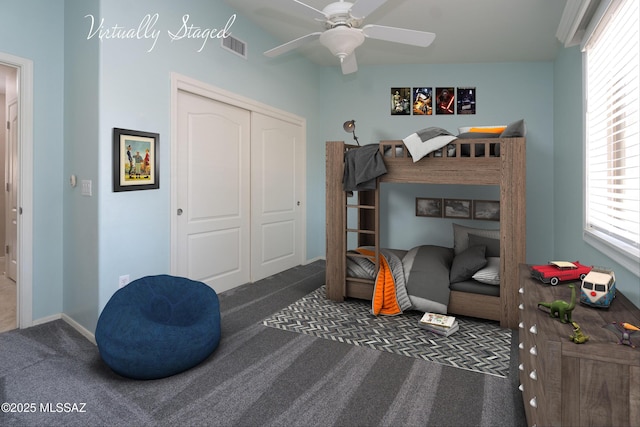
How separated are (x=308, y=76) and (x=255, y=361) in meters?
4.10

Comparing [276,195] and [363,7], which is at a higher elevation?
[363,7]

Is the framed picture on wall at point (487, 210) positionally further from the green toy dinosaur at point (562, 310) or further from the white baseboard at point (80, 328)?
the white baseboard at point (80, 328)

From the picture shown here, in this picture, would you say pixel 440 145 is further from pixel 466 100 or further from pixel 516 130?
pixel 466 100

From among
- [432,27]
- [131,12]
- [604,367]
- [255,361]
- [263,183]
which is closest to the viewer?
[604,367]

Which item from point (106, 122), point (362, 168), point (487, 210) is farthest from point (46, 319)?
point (487, 210)

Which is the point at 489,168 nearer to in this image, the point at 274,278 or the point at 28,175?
the point at 274,278

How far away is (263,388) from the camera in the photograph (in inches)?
81.8

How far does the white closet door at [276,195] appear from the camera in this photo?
437 cm

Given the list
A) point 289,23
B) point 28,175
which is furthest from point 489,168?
point 28,175

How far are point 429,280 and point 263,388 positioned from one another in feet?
5.72

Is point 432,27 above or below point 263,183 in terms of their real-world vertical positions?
above

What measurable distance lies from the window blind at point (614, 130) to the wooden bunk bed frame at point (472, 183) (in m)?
0.46

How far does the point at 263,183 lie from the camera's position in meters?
4.50

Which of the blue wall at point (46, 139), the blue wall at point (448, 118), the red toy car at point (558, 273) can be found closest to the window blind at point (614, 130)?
the red toy car at point (558, 273)
